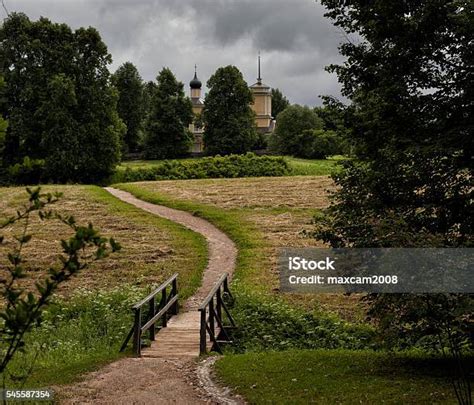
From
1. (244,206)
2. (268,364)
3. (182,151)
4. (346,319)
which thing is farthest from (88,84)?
(268,364)

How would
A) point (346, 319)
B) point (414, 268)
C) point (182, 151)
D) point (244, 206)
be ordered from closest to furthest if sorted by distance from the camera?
point (414, 268) → point (346, 319) → point (244, 206) → point (182, 151)

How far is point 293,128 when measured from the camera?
2670 inches

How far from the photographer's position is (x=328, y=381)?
29.7 ft

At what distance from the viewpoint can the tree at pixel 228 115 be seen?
64625 mm

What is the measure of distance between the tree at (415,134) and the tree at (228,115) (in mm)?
54431

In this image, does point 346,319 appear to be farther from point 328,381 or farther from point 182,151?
point 182,151

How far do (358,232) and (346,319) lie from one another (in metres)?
5.90

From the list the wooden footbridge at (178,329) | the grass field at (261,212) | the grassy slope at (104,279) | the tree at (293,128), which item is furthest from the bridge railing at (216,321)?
the tree at (293,128)

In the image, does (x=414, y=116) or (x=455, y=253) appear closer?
(x=455, y=253)

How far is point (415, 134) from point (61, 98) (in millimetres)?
39013

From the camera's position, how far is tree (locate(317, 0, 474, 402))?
8.98m

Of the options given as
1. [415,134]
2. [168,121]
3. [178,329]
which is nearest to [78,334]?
[178,329]

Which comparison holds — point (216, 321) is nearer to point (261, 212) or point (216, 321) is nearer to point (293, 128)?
point (261, 212)
